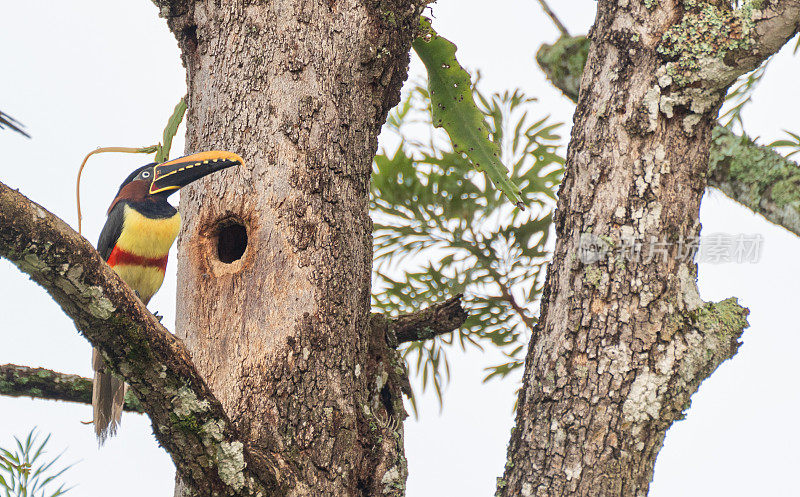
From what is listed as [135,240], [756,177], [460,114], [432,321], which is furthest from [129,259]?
[756,177]

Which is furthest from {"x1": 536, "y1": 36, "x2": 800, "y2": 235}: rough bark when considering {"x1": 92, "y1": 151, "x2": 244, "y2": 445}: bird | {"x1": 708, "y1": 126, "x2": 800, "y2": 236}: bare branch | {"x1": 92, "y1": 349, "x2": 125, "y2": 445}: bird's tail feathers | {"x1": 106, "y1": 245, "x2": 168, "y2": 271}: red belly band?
{"x1": 92, "y1": 349, "x2": 125, "y2": 445}: bird's tail feathers

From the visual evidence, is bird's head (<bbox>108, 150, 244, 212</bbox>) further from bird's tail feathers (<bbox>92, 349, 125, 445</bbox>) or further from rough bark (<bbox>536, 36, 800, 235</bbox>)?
rough bark (<bbox>536, 36, 800, 235</bbox>)

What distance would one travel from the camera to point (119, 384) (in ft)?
7.42

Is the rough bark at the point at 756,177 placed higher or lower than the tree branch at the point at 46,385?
higher

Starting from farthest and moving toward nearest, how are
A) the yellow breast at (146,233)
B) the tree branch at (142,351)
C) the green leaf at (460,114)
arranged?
the green leaf at (460,114) → the yellow breast at (146,233) → the tree branch at (142,351)

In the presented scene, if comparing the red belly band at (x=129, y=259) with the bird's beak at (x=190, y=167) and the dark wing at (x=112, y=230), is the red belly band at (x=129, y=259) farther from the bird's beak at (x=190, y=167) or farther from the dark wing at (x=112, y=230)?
the bird's beak at (x=190, y=167)

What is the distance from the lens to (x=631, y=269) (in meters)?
1.93

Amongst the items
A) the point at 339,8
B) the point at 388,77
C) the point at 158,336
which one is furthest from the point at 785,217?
the point at 158,336

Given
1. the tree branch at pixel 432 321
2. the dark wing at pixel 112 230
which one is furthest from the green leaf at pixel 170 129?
the tree branch at pixel 432 321

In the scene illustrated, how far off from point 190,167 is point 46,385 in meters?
0.84

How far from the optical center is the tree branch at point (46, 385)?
225 cm

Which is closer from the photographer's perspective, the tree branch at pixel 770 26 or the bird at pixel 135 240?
the tree branch at pixel 770 26

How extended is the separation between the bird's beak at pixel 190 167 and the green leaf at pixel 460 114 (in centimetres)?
85

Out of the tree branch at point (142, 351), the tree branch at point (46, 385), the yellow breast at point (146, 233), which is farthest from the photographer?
the yellow breast at point (146, 233)
